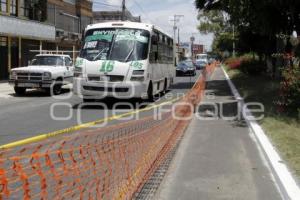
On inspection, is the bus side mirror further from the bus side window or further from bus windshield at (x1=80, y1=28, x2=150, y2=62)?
bus windshield at (x1=80, y1=28, x2=150, y2=62)

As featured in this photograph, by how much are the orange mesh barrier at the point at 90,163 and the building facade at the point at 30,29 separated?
2166 centimetres

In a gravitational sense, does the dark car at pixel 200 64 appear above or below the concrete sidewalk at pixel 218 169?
above

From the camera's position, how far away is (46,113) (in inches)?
624

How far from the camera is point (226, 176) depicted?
7855mm

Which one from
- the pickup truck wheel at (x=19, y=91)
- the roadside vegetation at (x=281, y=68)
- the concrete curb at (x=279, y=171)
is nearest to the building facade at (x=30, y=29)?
the pickup truck wheel at (x=19, y=91)

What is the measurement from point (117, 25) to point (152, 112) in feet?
12.7

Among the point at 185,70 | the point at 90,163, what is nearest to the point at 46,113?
the point at 90,163

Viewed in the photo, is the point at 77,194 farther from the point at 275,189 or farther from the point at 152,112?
the point at 152,112

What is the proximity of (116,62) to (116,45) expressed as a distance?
828 mm

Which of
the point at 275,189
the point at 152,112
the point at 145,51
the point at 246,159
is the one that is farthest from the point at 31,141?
the point at 145,51

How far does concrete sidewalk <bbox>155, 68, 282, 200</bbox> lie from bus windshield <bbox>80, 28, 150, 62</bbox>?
5695 mm

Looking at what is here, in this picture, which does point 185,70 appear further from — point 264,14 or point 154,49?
point 154,49

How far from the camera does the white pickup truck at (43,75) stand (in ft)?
73.6

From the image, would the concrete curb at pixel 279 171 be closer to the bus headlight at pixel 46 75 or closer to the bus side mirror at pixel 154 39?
the bus side mirror at pixel 154 39
